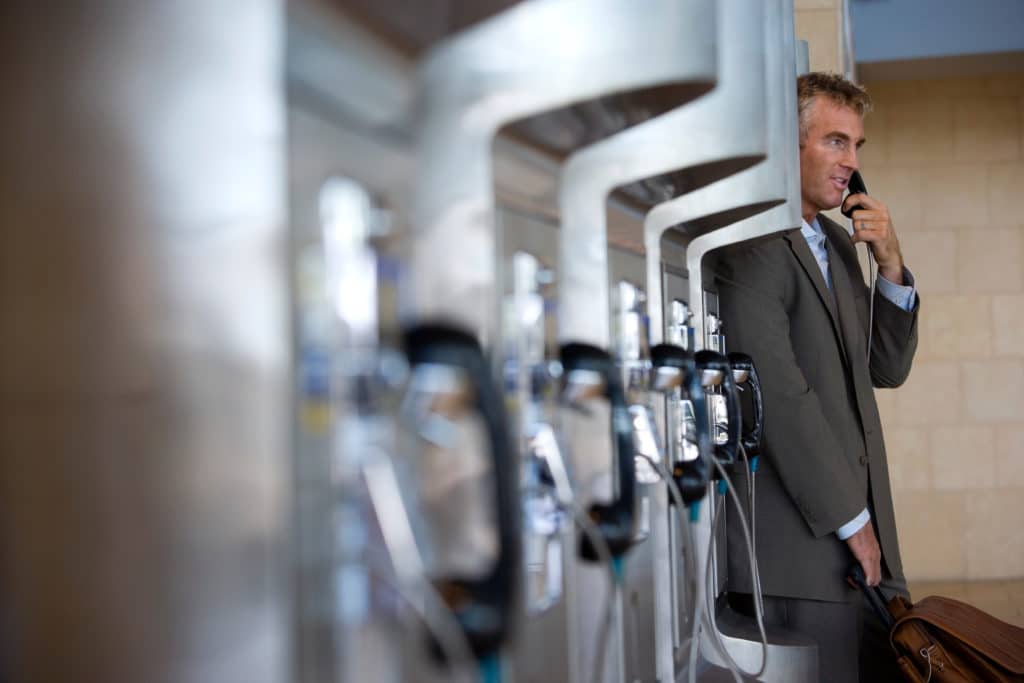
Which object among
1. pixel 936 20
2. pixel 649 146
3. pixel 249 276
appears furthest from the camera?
pixel 936 20

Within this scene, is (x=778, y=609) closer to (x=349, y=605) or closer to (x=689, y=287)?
(x=689, y=287)

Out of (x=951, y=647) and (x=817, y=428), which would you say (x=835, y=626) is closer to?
(x=951, y=647)

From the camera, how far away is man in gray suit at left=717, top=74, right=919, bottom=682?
1.93 meters

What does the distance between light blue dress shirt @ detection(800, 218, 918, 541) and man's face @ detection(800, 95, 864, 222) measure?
7cm

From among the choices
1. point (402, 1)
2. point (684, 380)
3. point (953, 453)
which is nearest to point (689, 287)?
point (684, 380)

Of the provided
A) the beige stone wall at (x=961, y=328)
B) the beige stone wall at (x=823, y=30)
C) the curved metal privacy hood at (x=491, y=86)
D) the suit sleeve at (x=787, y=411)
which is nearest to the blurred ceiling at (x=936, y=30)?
the beige stone wall at (x=961, y=328)

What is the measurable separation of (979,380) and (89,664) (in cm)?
505

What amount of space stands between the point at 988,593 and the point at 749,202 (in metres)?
3.84

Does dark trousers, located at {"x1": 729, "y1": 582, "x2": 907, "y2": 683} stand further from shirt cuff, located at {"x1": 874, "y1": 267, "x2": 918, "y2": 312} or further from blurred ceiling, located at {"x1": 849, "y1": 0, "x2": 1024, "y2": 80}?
blurred ceiling, located at {"x1": 849, "y1": 0, "x2": 1024, "y2": 80}

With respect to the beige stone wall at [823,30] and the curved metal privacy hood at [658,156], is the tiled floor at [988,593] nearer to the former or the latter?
the beige stone wall at [823,30]

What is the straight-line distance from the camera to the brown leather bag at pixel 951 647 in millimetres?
1846

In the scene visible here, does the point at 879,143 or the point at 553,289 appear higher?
the point at 879,143

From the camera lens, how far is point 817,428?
193 cm

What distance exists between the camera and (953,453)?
17.0 ft
